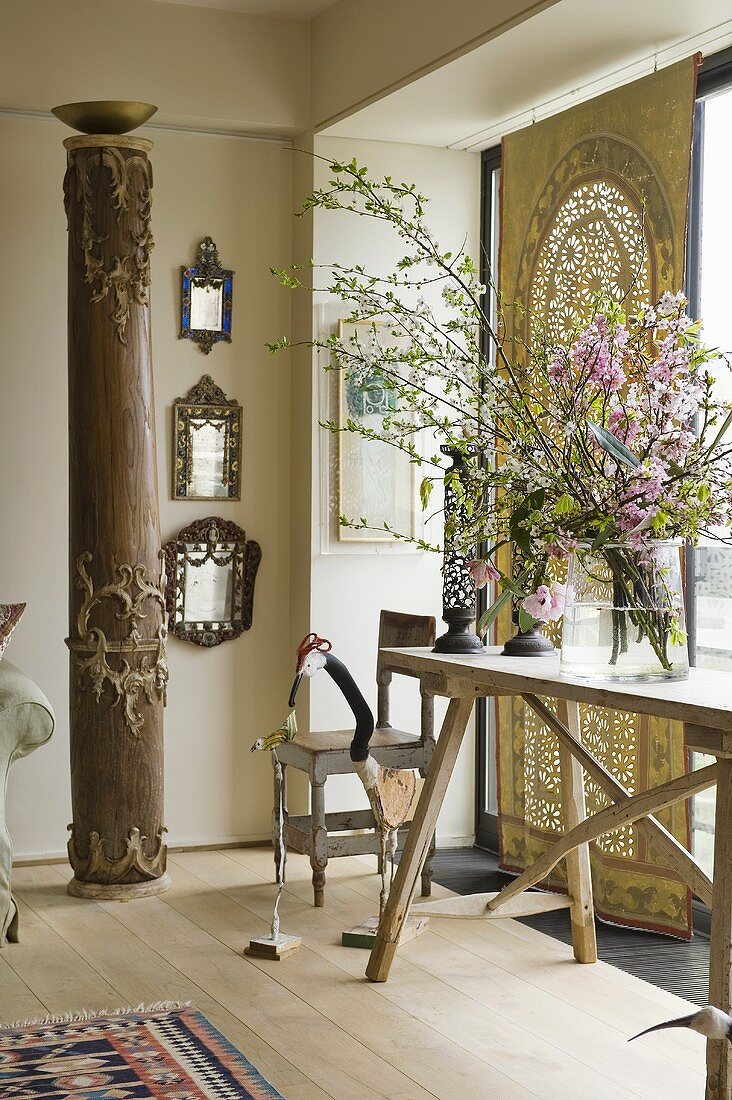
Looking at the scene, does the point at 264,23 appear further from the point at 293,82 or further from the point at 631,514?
the point at 631,514

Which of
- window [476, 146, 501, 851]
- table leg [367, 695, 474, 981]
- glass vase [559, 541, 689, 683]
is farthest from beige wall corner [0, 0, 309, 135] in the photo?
glass vase [559, 541, 689, 683]

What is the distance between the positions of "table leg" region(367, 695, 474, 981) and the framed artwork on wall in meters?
1.52

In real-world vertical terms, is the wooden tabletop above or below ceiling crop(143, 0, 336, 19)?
below

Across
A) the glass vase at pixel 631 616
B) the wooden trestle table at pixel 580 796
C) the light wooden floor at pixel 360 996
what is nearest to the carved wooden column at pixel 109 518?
the light wooden floor at pixel 360 996

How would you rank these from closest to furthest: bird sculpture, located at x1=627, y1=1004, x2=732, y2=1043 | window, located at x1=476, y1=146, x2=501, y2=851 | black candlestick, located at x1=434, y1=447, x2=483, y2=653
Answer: bird sculpture, located at x1=627, y1=1004, x2=732, y2=1043, black candlestick, located at x1=434, y1=447, x2=483, y2=653, window, located at x1=476, y1=146, x2=501, y2=851

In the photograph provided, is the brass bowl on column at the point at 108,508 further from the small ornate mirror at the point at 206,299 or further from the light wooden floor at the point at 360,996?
the small ornate mirror at the point at 206,299

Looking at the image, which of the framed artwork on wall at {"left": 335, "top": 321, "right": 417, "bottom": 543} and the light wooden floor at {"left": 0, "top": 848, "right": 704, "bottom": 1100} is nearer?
the light wooden floor at {"left": 0, "top": 848, "right": 704, "bottom": 1100}

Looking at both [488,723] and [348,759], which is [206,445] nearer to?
[348,759]

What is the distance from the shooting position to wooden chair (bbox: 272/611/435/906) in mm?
4133

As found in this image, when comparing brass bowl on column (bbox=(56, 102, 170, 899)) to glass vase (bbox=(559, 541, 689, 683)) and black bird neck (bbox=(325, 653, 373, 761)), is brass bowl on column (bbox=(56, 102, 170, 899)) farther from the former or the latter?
glass vase (bbox=(559, 541, 689, 683))

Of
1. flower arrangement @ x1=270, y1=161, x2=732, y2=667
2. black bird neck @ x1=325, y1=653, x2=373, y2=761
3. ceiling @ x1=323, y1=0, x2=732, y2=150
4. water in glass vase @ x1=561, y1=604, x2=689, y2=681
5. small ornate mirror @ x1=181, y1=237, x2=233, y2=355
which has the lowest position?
black bird neck @ x1=325, y1=653, x2=373, y2=761

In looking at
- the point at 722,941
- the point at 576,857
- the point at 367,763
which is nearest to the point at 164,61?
the point at 367,763

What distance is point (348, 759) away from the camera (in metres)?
4.17

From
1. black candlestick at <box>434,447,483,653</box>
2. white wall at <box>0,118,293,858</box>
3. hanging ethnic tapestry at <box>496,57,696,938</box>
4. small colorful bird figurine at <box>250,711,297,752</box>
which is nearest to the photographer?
black candlestick at <box>434,447,483,653</box>
